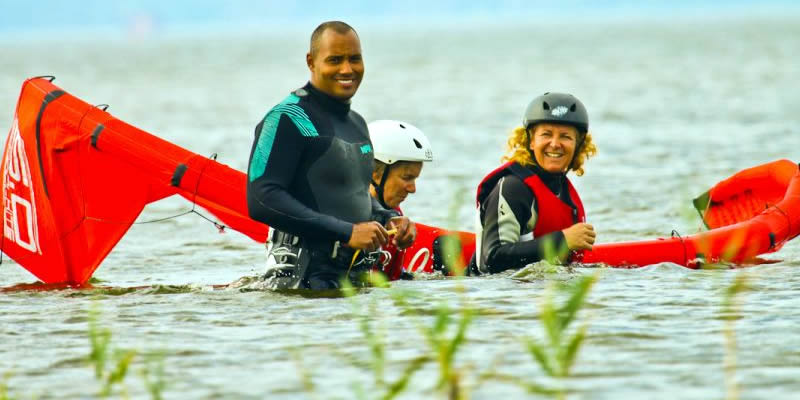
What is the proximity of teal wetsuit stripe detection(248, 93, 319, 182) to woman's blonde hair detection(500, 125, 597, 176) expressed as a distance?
5.97 ft

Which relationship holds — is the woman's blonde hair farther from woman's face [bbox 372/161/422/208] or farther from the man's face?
the man's face

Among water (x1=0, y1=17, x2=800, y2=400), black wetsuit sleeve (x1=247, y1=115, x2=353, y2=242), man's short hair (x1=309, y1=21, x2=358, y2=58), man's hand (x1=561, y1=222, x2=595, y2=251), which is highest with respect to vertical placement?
man's short hair (x1=309, y1=21, x2=358, y2=58)

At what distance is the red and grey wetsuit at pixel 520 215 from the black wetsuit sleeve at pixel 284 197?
59.1 inches

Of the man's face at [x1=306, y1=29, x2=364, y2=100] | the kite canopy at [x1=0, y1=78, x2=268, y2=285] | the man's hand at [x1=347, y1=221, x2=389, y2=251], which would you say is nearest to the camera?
the man's hand at [x1=347, y1=221, x2=389, y2=251]

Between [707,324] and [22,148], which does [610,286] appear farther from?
[22,148]

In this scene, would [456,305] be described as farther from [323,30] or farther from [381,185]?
[323,30]

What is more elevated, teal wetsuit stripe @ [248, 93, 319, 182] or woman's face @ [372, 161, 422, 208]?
teal wetsuit stripe @ [248, 93, 319, 182]

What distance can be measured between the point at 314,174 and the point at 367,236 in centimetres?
54

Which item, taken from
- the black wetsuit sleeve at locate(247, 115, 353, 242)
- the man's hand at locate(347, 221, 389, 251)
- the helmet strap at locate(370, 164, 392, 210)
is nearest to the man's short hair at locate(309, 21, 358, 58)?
the black wetsuit sleeve at locate(247, 115, 353, 242)

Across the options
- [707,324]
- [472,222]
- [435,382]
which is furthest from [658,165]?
[435,382]

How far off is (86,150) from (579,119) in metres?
3.54

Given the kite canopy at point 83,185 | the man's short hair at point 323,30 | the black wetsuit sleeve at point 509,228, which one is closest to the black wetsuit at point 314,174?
the man's short hair at point 323,30

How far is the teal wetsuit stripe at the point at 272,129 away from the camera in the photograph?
7.91 metres

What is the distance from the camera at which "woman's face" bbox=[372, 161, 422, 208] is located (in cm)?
967
